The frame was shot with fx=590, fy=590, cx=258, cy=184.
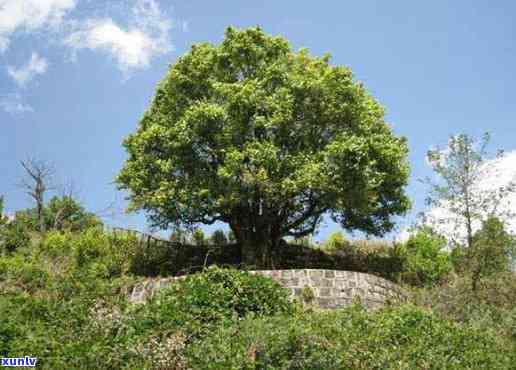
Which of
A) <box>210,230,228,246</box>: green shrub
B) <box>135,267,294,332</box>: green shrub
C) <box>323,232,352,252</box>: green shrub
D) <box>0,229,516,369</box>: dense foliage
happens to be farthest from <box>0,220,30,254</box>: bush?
<box>135,267,294,332</box>: green shrub

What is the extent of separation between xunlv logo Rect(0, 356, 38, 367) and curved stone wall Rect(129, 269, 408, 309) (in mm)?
7285

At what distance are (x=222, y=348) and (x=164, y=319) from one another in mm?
1556

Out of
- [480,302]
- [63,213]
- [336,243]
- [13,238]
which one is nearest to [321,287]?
[480,302]

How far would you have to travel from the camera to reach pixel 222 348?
26.2 ft

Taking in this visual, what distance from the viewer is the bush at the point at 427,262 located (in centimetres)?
2062

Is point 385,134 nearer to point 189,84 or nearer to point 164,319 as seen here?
point 189,84

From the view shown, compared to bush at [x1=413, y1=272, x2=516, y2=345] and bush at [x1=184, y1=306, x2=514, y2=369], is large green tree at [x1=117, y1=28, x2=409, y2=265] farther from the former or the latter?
bush at [x1=184, y1=306, x2=514, y2=369]

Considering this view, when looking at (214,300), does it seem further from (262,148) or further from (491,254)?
(491,254)

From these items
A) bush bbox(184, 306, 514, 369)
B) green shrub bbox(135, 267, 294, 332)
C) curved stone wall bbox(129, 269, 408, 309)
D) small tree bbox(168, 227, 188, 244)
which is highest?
small tree bbox(168, 227, 188, 244)

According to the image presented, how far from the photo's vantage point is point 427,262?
20891mm

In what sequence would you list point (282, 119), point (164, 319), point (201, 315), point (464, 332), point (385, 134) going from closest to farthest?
point (164, 319) → point (201, 315) → point (464, 332) → point (282, 119) → point (385, 134)

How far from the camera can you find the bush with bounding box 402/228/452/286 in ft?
67.7

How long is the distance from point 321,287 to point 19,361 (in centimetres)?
924

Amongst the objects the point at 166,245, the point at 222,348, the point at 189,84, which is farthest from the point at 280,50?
the point at 222,348
